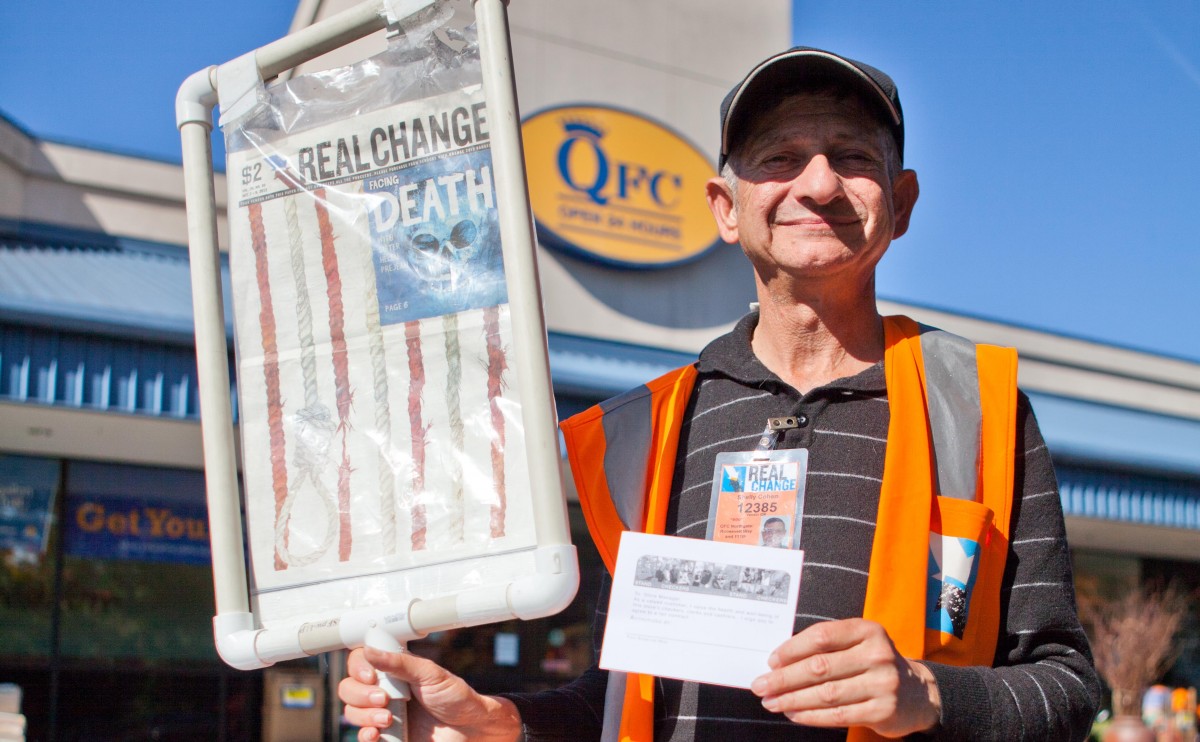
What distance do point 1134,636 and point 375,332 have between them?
1406 cm

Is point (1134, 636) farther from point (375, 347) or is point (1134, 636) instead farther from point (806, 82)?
point (375, 347)

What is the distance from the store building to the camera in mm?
8242

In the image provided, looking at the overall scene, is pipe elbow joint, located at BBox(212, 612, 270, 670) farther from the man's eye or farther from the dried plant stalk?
the dried plant stalk

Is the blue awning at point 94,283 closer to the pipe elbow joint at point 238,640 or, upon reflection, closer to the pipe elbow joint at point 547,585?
the pipe elbow joint at point 238,640

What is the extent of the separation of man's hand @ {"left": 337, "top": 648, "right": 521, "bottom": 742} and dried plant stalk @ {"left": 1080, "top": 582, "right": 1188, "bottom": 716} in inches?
485

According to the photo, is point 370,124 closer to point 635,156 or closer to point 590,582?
point 635,156

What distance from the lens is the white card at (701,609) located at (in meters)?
1.30

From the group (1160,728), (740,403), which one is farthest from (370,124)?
(1160,728)

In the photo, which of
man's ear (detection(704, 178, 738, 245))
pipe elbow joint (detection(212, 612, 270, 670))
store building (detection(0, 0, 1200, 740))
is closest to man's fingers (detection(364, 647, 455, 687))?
pipe elbow joint (detection(212, 612, 270, 670))

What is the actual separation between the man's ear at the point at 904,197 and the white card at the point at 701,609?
0.71 m

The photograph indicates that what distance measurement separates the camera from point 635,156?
9.82m

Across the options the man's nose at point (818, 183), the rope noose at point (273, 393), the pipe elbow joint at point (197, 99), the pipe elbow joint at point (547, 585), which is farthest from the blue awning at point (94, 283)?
the pipe elbow joint at point (547, 585)

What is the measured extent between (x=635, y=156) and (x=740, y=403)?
325 inches

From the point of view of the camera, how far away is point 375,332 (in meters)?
1.63
